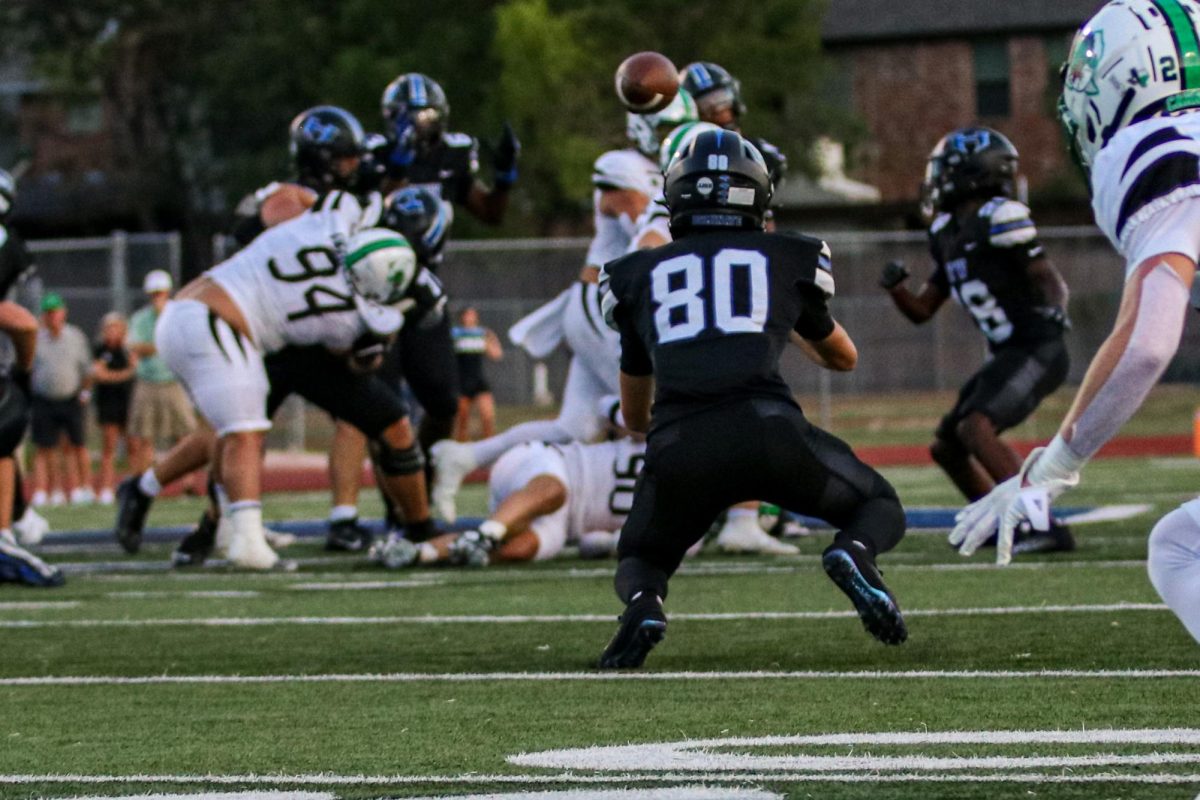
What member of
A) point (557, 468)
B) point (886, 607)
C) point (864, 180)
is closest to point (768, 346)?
point (886, 607)

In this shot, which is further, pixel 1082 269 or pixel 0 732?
pixel 1082 269

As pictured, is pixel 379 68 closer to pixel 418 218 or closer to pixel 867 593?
pixel 418 218

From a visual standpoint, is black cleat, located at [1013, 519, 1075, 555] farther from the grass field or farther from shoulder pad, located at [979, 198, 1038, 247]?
shoulder pad, located at [979, 198, 1038, 247]

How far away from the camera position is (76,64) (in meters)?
37.9

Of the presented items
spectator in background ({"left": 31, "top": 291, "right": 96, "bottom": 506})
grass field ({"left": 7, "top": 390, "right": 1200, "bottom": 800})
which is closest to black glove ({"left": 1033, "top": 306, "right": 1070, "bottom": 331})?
grass field ({"left": 7, "top": 390, "right": 1200, "bottom": 800})

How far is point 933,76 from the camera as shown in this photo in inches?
1476

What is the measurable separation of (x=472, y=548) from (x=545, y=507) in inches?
12.9

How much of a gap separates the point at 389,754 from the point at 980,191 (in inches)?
224

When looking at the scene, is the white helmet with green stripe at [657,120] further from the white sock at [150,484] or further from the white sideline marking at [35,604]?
the white sideline marking at [35,604]

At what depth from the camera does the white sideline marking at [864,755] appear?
3.78 m

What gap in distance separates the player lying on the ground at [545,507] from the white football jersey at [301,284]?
0.90 metres

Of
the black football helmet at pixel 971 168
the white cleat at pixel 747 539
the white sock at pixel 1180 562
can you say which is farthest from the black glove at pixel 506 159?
the white sock at pixel 1180 562

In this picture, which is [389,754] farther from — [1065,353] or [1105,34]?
[1065,353]

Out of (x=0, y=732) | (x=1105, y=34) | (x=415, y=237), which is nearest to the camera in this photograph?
(x=1105, y=34)
